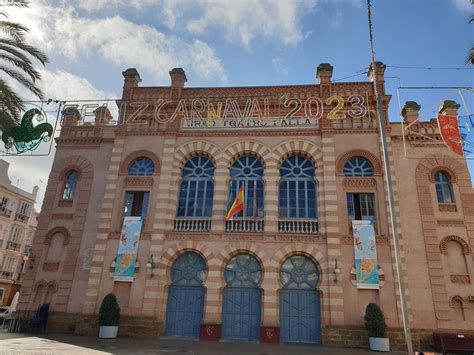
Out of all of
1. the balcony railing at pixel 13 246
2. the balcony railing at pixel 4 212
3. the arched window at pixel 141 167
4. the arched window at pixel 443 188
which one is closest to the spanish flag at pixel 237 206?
the arched window at pixel 141 167

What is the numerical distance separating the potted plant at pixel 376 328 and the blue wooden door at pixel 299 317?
2289 millimetres

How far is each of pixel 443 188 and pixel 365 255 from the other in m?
5.86

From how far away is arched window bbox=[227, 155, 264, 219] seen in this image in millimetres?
18594

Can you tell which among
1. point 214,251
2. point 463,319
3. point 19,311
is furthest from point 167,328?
point 463,319

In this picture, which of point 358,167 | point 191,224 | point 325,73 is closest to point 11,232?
point 191,224

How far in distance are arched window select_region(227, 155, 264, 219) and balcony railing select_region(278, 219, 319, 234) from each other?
1.24 meters

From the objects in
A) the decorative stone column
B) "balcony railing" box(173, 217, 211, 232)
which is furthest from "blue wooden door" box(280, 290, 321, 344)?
"balcony railing" box(173, 217, 211, 232)

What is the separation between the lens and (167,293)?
57.7 feet

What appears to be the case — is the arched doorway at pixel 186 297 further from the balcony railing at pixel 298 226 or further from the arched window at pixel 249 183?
the balcony railing at pixel 298 226

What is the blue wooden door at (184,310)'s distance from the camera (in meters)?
17.0

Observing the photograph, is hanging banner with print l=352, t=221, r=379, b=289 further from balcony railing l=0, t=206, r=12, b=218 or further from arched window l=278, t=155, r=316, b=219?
balcony railing l=0, t=206, r=12, b=218

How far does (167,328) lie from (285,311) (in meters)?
5.72

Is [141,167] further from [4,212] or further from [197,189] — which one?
[4,212]

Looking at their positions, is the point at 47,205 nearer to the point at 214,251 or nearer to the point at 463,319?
the point at 214,251
